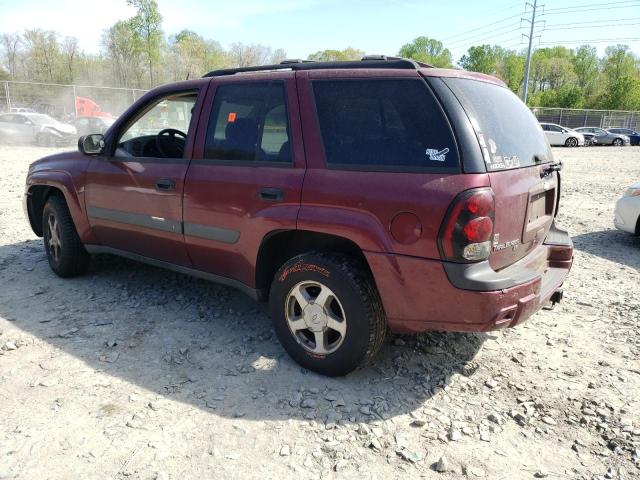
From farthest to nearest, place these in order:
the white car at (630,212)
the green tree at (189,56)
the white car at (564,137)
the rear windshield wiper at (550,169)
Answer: the green tree at (189,56)
the white car at (564,137)
the white car at (630,212)
the rear windshield wiper at (550,169)

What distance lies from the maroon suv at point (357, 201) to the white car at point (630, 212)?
359 centimetres

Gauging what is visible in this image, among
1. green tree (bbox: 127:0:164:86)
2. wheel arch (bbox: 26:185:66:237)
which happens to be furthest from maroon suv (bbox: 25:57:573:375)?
green tree (bbox: 127:0:164:86)

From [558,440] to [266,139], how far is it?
2.48m

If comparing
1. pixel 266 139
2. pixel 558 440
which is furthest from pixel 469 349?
pixel 266 139

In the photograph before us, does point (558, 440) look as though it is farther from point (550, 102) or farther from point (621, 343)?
point (550, 102)

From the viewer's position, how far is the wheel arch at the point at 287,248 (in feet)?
10.0

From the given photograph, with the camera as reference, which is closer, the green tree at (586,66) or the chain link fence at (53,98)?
the chain link fence at (53,98)

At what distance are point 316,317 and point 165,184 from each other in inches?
62.8

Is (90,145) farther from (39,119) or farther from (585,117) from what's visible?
(585,117)

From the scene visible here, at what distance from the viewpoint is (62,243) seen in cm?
472

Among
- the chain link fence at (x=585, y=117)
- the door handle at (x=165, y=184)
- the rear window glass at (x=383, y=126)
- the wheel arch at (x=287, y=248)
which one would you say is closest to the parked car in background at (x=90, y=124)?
the door handle at (x=165, y=184)

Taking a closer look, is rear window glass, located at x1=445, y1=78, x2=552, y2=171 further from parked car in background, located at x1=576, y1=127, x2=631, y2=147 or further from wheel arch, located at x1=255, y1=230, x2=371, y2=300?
parked car in background, located at x1=576, y1=127, x2=631, y2=147

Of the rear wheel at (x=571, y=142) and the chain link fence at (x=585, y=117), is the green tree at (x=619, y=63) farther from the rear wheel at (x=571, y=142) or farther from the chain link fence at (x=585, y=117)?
the rear wheel at (x=571, y=142)

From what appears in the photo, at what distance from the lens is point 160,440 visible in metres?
2.56
